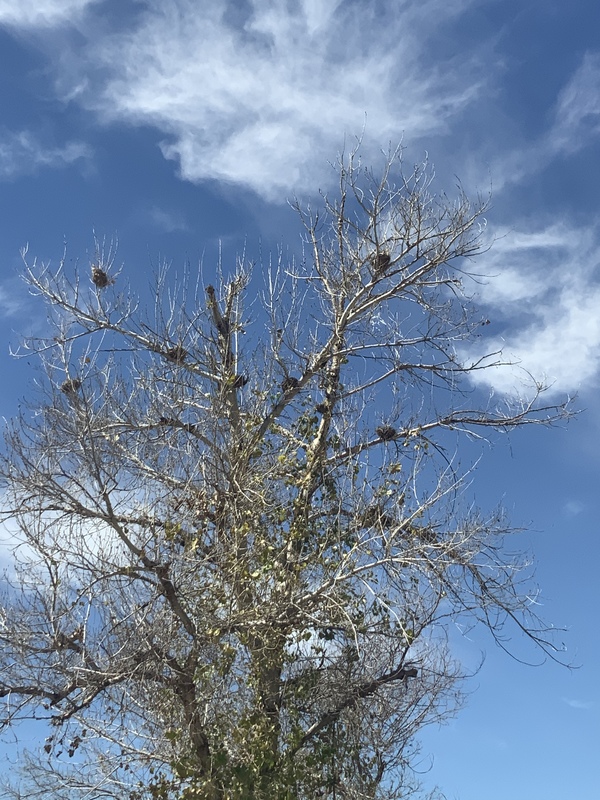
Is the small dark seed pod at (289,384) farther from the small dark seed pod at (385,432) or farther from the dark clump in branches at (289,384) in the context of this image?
the small dark seed pod at (385,432)

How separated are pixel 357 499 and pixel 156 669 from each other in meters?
2.99

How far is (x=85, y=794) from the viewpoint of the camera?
10617mm

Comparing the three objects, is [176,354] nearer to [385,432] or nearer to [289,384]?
[289,384]

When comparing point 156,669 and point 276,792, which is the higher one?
point 156,669

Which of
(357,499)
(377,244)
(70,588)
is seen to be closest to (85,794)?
(70,588)

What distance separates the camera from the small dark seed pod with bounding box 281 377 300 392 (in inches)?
455

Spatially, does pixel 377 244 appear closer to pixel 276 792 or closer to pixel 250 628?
pixel 250 628

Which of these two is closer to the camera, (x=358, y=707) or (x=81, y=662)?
(x=81, y=662)

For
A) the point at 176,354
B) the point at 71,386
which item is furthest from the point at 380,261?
the point at 71,386

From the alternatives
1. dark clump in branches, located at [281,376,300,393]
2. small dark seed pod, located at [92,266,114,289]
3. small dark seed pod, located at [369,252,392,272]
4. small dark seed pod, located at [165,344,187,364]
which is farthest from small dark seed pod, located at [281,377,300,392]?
small dark seed pod, located at [92,266,114,289]

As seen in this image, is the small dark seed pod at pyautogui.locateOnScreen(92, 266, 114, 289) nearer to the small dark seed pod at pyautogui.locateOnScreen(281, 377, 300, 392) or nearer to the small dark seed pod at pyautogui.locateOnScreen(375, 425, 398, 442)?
the small dark seed pod at pyautogui.locateOnScreen(281, 377, 300, 392)

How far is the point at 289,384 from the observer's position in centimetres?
1158

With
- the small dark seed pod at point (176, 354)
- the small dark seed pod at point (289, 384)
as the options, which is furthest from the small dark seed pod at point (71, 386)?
the small dark seed pod at point (289, 384)

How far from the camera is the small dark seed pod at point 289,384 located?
11555 mm
